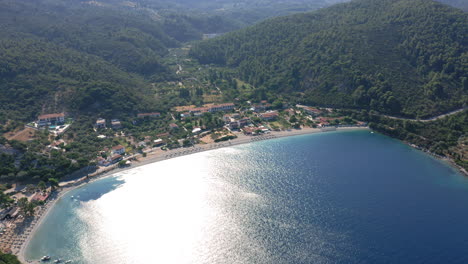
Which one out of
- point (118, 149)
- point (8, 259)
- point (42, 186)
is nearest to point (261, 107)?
point (118, 149)

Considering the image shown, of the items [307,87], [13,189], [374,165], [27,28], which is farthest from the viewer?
[27,28]

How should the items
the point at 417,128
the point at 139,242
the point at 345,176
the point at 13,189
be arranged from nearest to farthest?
the point at 139,242 → the point at 13,189 → the point at 345,176 → the point at 417,128

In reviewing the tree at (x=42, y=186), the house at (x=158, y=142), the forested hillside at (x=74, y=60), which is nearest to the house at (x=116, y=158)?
the house at (x=158, y=142)

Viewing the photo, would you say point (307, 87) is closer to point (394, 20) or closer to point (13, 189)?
point (394, 20)

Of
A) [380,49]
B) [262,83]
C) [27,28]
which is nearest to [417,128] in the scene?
[380,49]

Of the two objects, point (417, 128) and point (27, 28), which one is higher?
point (27, 28)

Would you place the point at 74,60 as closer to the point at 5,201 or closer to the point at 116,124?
the point at 116,124

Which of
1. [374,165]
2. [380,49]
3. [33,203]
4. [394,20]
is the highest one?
[394,20]
